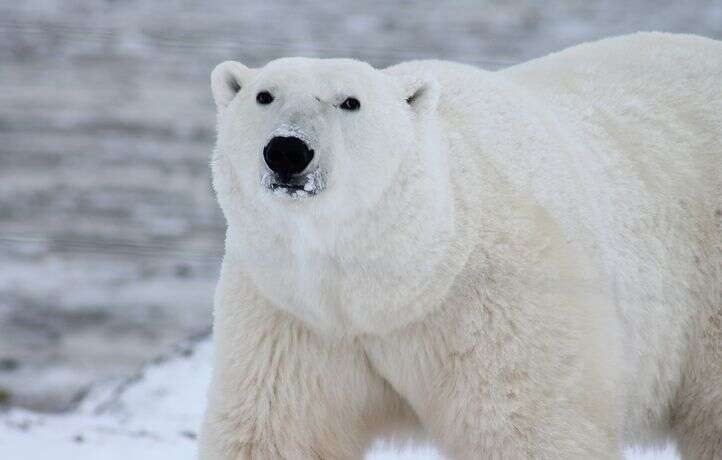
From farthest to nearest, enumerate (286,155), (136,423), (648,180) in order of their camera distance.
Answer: (136,423) → (648,180) → (286,155)

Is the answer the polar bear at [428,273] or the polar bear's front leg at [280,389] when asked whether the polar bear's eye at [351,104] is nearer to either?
the polar bear at [428,273]

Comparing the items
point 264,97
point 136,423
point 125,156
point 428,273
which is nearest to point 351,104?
point 264,97

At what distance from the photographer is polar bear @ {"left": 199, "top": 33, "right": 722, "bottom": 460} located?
98.3 inches

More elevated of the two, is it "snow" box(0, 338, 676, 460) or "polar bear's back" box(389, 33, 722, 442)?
"polar bear's back" box(389, 33, 722, 442)

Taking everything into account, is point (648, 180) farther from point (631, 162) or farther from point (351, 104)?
point (351, 104)

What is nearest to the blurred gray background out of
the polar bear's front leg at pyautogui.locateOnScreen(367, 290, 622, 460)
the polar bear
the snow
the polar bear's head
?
the snow

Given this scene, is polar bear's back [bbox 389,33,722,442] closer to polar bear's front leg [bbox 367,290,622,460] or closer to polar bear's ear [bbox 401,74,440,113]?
polar bear's ear [bbox 401,74,440,113]

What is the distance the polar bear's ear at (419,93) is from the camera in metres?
2.68

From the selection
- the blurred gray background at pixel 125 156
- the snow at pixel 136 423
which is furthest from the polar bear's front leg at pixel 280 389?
the blurred gray background at pixel 125 156

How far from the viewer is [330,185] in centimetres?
238

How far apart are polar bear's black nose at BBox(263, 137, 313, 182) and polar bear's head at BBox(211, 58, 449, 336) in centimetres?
5

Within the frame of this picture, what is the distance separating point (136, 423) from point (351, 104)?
2.37 m

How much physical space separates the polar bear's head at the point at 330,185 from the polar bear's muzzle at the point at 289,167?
22 millimetres

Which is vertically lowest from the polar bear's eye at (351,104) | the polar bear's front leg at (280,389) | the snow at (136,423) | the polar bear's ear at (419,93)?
the snow at (136,423)
